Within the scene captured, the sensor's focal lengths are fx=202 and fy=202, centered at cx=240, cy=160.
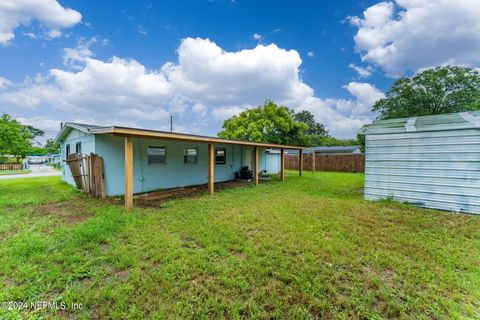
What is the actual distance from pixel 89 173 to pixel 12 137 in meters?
14.3

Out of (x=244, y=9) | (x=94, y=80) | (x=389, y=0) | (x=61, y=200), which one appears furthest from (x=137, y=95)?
(x=389, y=0)

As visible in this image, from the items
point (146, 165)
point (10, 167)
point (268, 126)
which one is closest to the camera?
point (146, 165)

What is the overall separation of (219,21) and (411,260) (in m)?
11.9

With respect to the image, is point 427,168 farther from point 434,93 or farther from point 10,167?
point 10,167

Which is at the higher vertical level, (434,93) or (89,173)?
(434,93)

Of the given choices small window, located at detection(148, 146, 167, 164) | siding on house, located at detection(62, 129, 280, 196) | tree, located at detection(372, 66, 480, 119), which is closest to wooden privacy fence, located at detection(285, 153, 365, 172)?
tree, located at detection(372, 66, 480, 119)

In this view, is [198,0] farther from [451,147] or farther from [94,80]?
[451,147]

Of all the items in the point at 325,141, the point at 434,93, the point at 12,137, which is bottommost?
the point at 12,137

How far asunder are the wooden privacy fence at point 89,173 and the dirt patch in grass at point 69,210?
0.68 meters

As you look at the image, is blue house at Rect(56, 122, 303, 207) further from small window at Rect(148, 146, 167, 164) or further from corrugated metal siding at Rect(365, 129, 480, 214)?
corrugated metal siding at Rect(365, 129, 480, 214)

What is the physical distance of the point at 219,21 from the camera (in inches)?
408

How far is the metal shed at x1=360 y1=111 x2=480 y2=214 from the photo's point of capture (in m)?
5.14

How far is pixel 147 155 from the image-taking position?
25.8ft

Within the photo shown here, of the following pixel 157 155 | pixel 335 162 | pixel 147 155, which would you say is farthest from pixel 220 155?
pixel 335 162
